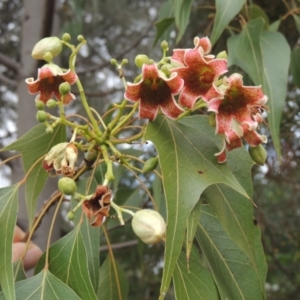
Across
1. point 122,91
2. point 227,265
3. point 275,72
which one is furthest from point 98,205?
point 122,91

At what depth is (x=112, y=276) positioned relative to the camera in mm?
1133

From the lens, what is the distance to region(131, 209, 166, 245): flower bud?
72cm

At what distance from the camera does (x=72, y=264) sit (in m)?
0.87

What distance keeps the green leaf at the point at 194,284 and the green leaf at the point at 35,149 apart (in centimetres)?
29

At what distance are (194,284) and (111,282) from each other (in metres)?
0.33

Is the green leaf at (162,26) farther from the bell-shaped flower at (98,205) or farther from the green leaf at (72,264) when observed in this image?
the bell-shaped flower at (98,205)

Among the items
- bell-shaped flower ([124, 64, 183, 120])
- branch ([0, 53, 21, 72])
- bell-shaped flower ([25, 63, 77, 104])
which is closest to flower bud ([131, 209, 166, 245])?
bell-shaped flower ([124, 64, 183, 120])

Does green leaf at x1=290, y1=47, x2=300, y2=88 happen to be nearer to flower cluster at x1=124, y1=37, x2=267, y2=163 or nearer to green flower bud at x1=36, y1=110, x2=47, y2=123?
flower cluster at x1=124, y1=37, x2=267, y2=163

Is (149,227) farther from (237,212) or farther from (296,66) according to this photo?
(296,66)

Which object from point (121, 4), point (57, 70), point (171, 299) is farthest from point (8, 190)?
point (121, 4)

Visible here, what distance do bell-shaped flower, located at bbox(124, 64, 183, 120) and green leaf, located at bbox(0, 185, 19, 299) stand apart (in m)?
0.28

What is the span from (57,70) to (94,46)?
2.74m

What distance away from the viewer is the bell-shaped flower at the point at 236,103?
0.72 metres

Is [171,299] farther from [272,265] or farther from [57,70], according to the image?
[57,70]
